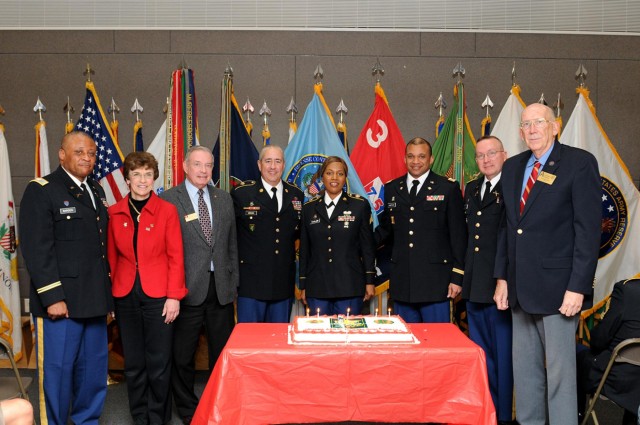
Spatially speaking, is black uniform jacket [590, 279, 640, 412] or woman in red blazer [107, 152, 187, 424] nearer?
black uniform jacket [590, 279, 640, 412]

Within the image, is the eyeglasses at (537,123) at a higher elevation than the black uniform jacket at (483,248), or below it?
higher

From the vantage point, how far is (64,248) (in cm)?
274

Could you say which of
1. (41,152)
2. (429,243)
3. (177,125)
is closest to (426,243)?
(429,243)

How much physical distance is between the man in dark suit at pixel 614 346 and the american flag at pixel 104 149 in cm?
324

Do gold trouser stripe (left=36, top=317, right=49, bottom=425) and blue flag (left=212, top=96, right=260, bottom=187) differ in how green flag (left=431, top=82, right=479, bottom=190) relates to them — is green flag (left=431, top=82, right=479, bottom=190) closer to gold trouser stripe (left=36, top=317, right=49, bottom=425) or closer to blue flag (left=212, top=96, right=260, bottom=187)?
blue flag (left=212, top=96, right=260, bottom=187)

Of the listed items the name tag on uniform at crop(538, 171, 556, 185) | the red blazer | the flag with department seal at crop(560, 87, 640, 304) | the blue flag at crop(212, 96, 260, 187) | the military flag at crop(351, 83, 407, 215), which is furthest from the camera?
the military flag at crop(351, 83, 407, 215)

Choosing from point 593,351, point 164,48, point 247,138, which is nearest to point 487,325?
point 593,351

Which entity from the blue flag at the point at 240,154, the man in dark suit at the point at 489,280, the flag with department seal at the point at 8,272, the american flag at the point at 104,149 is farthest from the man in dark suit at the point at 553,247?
the flag with department seal at the point at 8,272

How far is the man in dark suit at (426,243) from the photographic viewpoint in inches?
133

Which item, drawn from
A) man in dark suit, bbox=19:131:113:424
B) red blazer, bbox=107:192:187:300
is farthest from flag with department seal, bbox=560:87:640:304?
man in dark suit, bbox=19:131:113:424

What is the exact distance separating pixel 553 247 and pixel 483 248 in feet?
2.08

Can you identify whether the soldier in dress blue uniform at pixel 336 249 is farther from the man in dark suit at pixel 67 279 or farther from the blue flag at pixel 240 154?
the man in dark suit at pixel 67 279

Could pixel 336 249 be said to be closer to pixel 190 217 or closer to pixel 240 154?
pixel 190 217

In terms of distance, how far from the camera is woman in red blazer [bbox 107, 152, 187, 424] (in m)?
2.87
